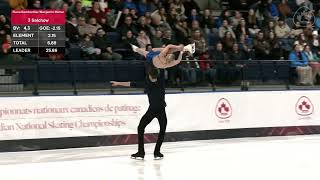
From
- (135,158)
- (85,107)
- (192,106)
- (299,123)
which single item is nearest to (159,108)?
(135,158)

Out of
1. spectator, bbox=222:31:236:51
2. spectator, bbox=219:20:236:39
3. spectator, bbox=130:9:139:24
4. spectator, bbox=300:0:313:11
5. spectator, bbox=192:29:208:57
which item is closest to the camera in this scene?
spectator, bbox=192:29:208:57

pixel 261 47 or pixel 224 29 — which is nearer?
pixel 261 47

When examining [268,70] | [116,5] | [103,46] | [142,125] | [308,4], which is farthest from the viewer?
[308,4]

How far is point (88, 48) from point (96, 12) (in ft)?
5.11

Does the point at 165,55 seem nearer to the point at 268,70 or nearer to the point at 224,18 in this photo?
the point at 268,70

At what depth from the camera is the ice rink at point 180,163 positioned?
8.60m

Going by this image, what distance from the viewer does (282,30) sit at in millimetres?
17812

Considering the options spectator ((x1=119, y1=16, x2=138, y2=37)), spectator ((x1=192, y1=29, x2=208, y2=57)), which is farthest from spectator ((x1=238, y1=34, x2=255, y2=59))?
spectator ((x1=119, y1=16, x2=138, y2=37))

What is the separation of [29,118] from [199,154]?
3563mm

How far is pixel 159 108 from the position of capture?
1020 centimetres

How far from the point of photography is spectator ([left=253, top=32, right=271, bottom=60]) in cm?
1634

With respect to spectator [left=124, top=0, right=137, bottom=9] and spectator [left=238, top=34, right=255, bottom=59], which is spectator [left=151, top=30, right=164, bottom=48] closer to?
spectator [left=124, top=0, right=137, bottom=9]

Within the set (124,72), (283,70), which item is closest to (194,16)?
(283,70)

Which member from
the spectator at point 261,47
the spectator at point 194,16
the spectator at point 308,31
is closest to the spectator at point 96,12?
the spectator at point 194,16
